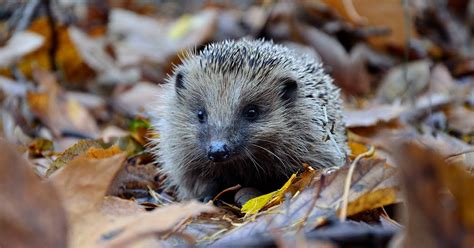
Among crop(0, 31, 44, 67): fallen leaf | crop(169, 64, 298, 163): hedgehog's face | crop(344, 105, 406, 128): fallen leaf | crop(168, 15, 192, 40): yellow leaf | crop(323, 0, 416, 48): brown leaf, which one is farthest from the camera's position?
crop(168, 15, 192, 40): yellow leaf

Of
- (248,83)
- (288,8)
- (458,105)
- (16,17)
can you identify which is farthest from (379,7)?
(248,83)

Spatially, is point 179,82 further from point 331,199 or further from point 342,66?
point 342,66

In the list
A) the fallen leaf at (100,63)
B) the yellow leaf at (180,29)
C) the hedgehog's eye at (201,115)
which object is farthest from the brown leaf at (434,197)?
the yellow leaf at (180,29)

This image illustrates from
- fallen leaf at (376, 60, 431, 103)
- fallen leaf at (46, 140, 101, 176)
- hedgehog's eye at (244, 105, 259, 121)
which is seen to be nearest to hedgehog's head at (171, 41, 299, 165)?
hedgehog's eye at (244, 105, 259, 121)

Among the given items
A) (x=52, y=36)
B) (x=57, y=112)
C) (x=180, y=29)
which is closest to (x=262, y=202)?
(x=57, y=112)

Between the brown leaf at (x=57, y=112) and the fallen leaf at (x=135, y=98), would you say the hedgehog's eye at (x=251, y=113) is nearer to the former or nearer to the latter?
the brown leaf at (x=57, y=112)

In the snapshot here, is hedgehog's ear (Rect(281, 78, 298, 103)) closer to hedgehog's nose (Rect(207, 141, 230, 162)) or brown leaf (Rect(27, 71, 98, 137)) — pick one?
hedgehog's nose (Rect(207, 141, 230, 162))
